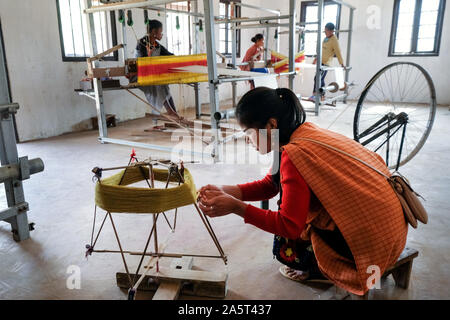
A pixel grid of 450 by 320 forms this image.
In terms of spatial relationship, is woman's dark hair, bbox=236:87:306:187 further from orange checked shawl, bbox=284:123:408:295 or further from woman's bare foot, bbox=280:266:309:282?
woman's bare foot, bbox=280:266:309:282

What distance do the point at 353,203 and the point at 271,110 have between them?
38 cm

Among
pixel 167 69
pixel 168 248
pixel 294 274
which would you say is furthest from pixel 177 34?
pixel 294 274

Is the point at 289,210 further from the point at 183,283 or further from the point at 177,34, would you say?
the point at 177,34

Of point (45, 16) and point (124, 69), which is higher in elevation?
point (45, 16)

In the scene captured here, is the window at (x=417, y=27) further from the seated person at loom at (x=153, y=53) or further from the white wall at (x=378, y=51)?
the seated person at loom at (x=153, y=53)

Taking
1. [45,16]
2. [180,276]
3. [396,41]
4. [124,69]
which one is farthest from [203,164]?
[396,41]

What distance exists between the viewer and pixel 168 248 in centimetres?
169

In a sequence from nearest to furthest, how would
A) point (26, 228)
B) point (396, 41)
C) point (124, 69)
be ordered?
1. point (26, 228)
2. point (124, 69)
3. point (396, 41)

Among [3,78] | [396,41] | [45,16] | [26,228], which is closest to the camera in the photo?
[3,78]

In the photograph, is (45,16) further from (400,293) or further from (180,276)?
(400,293)

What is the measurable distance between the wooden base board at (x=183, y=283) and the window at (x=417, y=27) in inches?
288

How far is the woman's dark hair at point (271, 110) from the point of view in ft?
3.54
